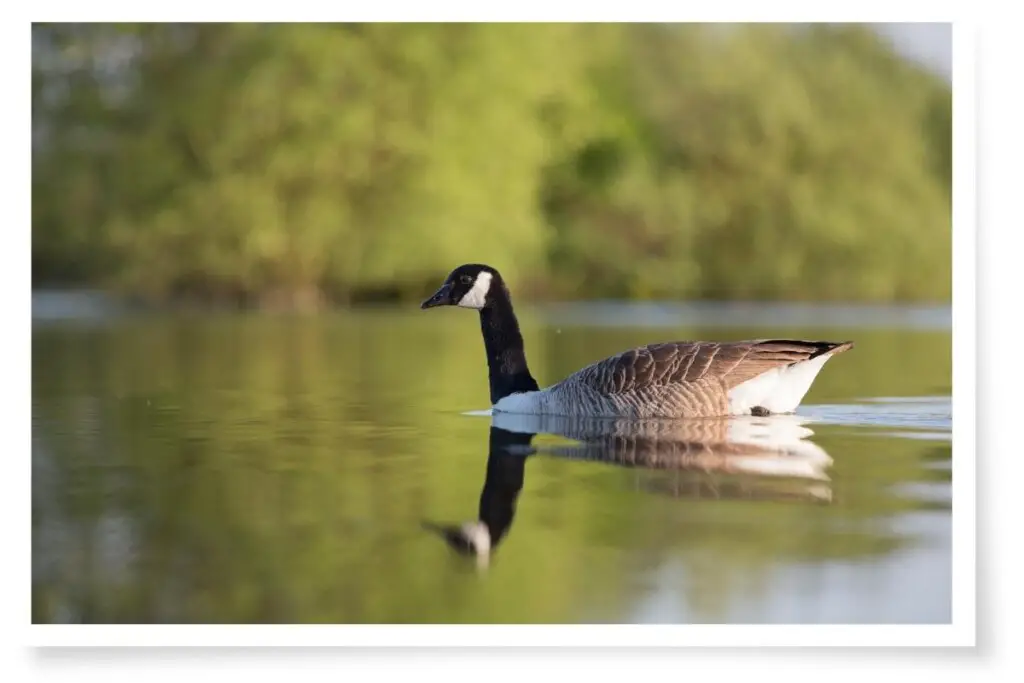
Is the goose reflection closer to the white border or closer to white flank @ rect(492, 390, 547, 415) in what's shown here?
white flank @ rect(492, 390, 547, 415)

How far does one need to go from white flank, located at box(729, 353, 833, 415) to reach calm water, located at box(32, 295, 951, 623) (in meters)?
0.22

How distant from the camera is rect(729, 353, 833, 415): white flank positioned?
9.29m

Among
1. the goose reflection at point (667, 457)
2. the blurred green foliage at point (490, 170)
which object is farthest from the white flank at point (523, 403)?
the blurred green foliage at point (490, 170)

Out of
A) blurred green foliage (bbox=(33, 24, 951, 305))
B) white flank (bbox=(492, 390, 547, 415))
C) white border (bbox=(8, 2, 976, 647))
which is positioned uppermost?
blurred green foliage (bbox=(33, 24, 951, 305))

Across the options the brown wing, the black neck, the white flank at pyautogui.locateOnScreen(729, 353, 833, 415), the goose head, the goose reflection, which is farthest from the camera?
the black neck

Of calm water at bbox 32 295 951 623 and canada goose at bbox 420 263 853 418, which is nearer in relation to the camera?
calm water at bbox 32 295 951 623

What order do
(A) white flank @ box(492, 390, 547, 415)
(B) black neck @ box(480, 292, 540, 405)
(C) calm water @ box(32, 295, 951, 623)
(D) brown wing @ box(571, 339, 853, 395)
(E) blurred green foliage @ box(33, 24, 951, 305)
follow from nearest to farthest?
(C) calm water @ box(32, 295, 951, 623), (D) brown wing @ box(571, 339, 853, 395), (A) white flank @ box(492, 390, 547, 415), (B) black neck @ box(480, 292, 540, 405), (E) blurred green foliage @ box(33, 24, 951, 305)

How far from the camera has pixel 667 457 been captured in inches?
309

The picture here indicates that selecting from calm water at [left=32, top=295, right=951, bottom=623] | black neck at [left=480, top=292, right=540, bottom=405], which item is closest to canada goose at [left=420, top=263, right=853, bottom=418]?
calm water at [left=32, top=295, right=951, bottom=623]

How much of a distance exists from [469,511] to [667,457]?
5.17 feet
